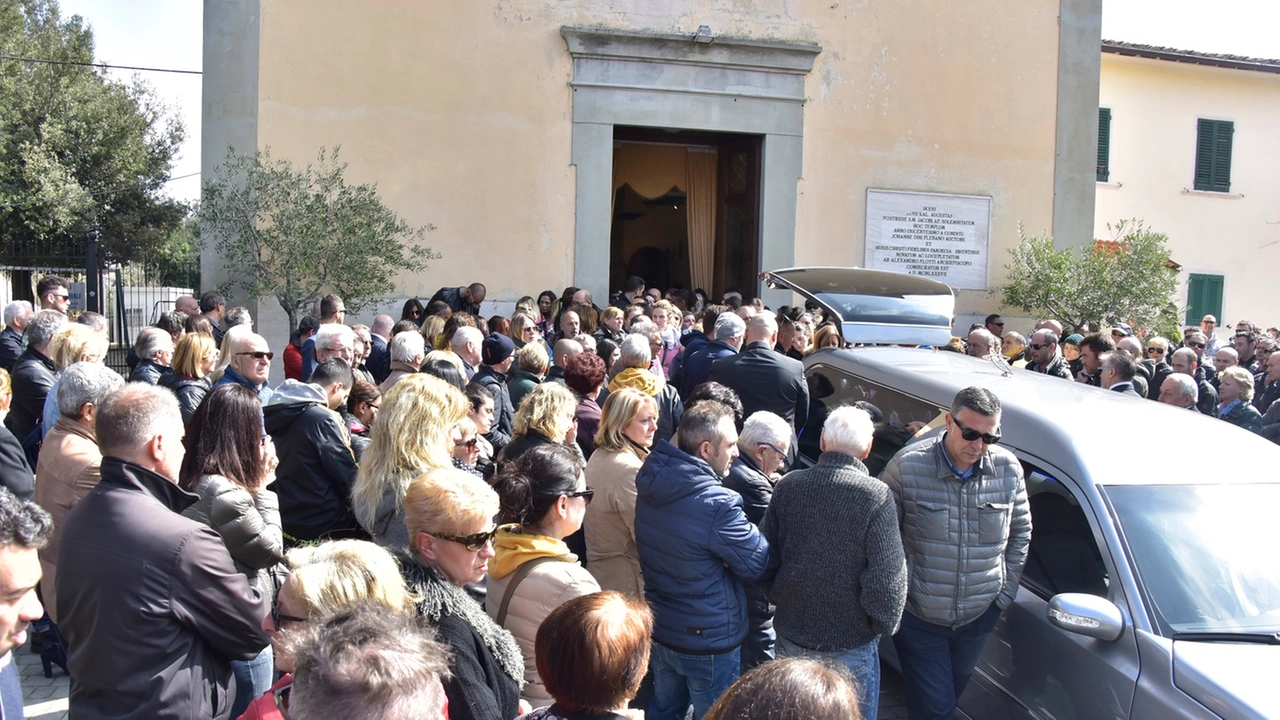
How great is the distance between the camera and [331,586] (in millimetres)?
2484

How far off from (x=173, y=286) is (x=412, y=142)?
6.52m

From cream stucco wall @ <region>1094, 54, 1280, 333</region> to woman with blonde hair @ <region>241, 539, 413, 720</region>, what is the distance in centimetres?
2022

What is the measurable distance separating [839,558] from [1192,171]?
20.5 meters

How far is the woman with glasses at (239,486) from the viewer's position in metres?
3.30

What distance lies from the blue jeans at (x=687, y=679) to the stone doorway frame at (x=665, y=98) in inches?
392

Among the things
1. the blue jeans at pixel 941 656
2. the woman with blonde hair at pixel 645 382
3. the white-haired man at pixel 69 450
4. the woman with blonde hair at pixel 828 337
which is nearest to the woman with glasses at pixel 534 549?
the blue jeans at pixel 941 656

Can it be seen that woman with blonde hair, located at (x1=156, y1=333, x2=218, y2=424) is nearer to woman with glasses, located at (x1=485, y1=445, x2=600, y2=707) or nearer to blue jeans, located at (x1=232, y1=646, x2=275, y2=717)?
blue jeans, located at (x1=232, y1=646, x2=275, y2=717)

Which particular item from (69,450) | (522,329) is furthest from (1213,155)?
(69,450)

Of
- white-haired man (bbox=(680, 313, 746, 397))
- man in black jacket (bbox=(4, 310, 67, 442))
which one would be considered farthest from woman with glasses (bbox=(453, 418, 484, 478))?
man in black jacket (bbox=(4, 310, 67, 442))

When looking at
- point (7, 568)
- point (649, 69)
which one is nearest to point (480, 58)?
point (649, 69)

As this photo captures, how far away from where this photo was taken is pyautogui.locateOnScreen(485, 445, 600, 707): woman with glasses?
3084 mm

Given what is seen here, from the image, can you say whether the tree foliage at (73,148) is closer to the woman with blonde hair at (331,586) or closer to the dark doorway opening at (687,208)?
the dark doorway opening at (687,208)

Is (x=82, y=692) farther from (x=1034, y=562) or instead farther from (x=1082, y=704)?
(x=1034, y=562)

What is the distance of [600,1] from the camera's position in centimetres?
1364
